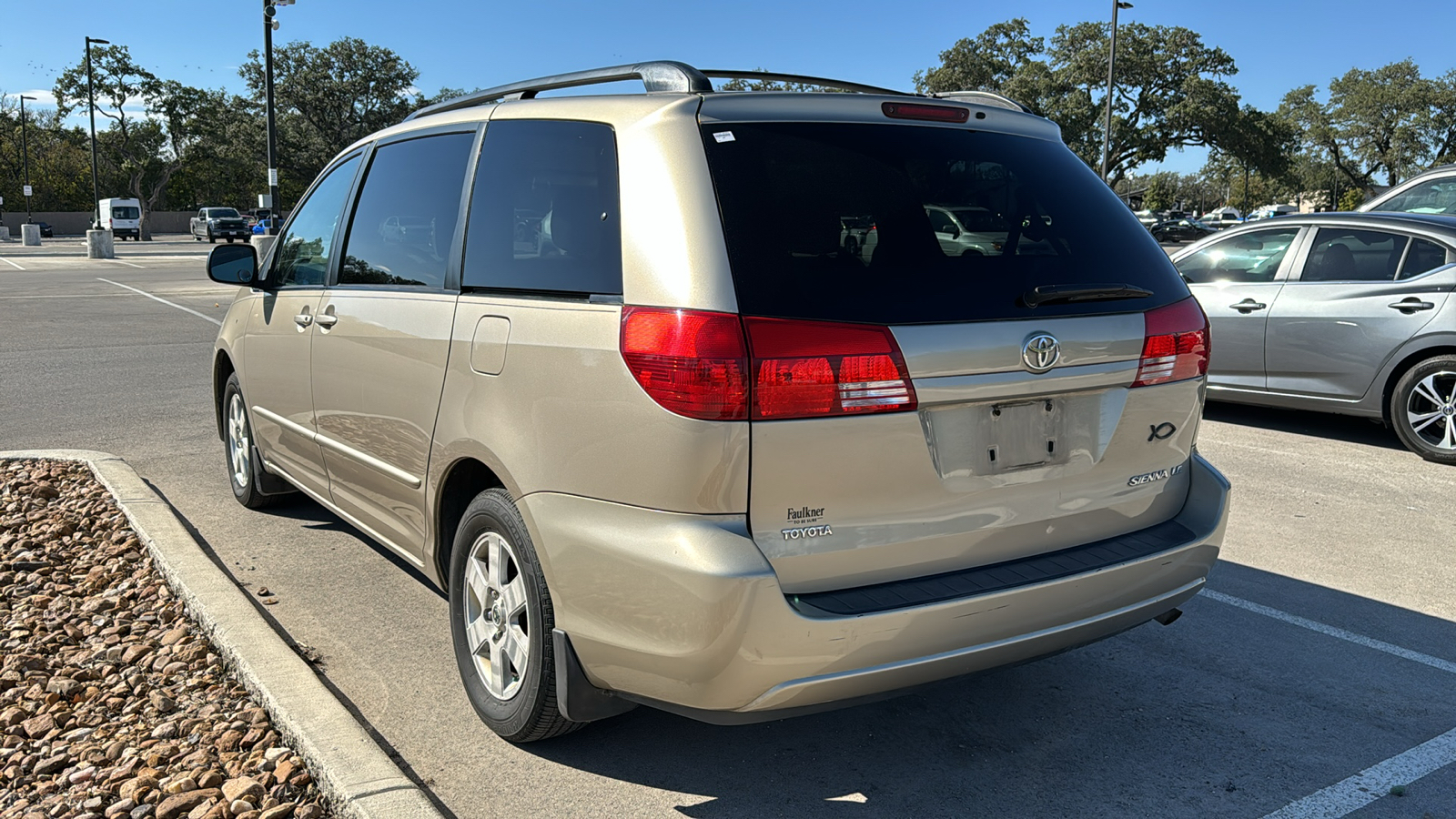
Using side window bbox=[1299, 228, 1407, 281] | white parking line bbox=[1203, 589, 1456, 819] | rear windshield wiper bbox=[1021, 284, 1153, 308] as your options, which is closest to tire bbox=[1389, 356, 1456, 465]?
side window bbox=[1299, 228, 1407, 281]

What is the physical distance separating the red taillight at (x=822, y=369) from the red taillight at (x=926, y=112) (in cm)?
73

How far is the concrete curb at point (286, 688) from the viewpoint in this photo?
290 centimetres

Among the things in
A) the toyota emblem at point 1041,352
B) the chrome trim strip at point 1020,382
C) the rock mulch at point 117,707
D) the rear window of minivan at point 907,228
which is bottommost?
the rock mulch at point 117,707

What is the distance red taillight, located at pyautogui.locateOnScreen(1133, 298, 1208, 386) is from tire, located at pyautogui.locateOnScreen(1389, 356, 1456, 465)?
5035mm

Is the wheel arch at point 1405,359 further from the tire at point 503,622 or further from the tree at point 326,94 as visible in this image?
the tree at point 326,94

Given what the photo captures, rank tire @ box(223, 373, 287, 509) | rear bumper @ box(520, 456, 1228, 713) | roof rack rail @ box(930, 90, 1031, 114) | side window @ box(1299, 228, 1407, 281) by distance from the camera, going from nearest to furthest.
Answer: rear bumper @ box(520, 456, 1228, 713) → roof rack rail @ box(930, 90, 1031, 114) → tire @ box(223, 373, 287, 509) → side window @ box(1299, 228, 1407, 281)

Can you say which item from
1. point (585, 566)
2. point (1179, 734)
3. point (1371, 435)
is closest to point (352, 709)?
point (585, 566)

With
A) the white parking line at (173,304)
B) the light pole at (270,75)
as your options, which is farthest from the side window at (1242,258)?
the light pole at (270,75)

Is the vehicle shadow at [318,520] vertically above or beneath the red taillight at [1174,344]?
beneath

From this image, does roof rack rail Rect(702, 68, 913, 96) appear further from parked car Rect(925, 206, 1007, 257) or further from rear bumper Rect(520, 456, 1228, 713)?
rear bumper Rect(520, 456, 1228, 713)

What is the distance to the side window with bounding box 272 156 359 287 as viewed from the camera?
4.63 metres

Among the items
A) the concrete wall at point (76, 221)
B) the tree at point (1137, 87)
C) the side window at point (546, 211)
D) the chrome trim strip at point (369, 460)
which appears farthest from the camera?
the concrete wall at point (76, 221)

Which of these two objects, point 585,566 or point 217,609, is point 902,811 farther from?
point 217,609

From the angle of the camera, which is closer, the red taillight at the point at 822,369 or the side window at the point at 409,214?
the red taillight at the point at 822,369
